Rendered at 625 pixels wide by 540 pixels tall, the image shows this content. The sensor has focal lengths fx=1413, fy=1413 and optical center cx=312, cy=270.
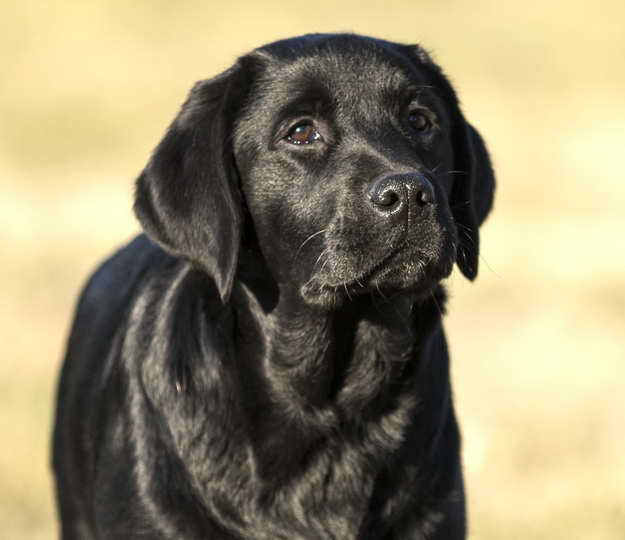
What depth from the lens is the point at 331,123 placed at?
167 inches

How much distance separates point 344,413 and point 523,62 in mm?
20025

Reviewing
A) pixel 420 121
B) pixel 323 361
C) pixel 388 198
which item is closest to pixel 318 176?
pixel 388 198

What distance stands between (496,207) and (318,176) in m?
10.4

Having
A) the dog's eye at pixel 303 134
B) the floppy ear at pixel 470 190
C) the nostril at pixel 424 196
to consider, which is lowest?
the nostril at pixel 424 196

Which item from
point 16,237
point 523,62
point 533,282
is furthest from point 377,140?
point 523,62

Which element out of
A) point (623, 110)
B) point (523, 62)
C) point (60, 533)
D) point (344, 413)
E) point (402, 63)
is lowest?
point (60, 533)

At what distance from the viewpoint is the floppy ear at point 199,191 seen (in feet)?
13.7

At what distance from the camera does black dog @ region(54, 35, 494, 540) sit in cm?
411

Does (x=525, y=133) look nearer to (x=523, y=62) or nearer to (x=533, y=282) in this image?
(x=523, y=62)

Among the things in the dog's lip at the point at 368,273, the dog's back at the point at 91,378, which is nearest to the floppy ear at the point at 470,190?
the dog's lip at the point at 368,273

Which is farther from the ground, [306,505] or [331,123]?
[331,123]

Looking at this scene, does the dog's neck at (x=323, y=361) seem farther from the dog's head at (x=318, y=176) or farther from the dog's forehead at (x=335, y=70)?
the dog's forehead at (x=335, y=70)

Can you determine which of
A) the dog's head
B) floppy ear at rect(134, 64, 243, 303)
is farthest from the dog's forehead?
floppy ear at rect(134, 64, 243, 303)

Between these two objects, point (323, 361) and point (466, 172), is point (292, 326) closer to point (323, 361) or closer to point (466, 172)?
point (323, 361)
